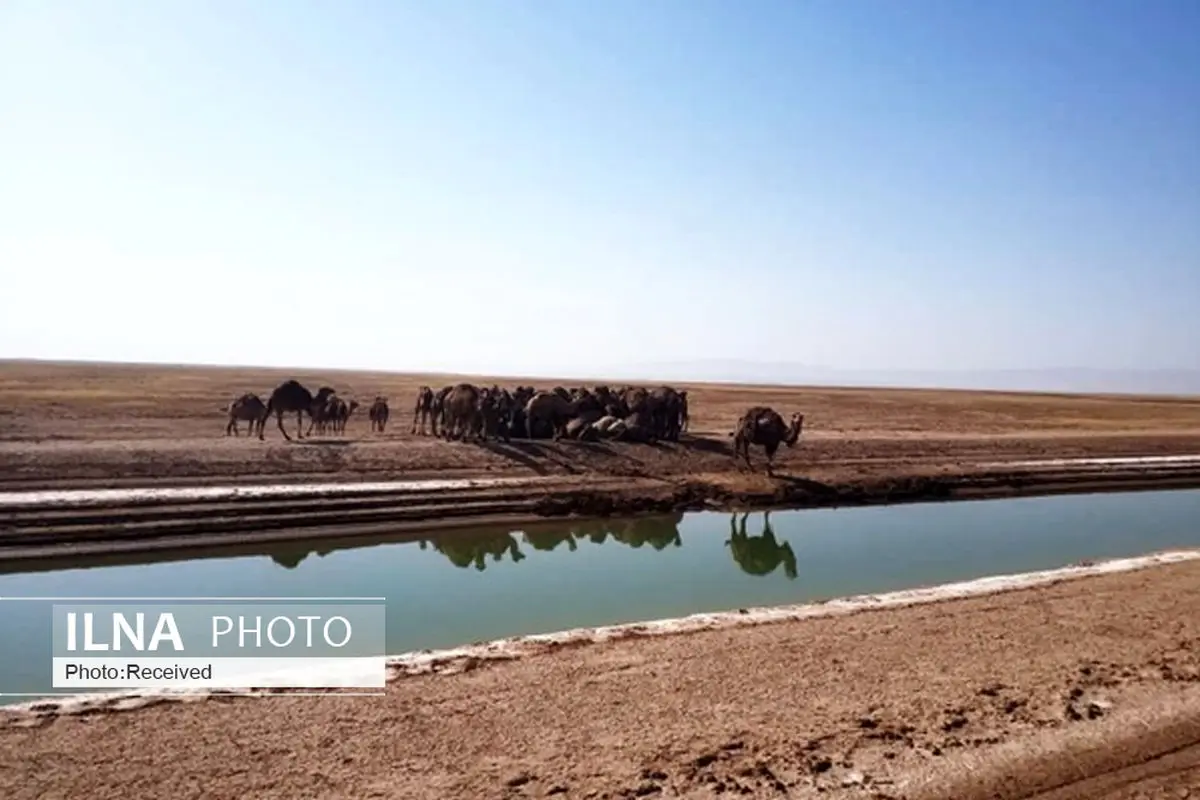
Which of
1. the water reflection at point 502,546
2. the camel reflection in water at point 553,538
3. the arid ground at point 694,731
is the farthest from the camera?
the camel reflection in water at point 553,538

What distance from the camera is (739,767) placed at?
7297 mm

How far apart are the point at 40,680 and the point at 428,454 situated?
14766 mm

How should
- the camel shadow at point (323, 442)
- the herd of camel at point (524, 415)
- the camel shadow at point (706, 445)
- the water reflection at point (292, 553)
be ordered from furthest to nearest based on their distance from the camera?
1. the camel shadow at point (706, 445)
2. the herd of camel at point (524, 415)
3. the camel shadow at point (323, 442)
4. the water reflection at point (292, 553)

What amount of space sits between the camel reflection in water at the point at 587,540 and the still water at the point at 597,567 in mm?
48

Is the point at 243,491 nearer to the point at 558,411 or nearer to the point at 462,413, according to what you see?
the point at 462,413

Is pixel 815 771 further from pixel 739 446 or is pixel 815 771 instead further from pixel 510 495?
pixel 739 446

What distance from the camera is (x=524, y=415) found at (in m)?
28.3

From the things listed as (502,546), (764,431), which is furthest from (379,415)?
(502,546)

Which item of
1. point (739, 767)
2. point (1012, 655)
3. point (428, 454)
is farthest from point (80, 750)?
point (428, 454)

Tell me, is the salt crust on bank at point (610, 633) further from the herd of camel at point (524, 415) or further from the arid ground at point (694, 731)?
the herd of camel at point (524, 415)

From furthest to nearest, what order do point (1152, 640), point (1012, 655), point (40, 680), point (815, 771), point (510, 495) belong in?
1. point (510, 495)
2. point (1152, 640)
3. point (1012, 655)
4. point (40, 680)
5. point (815, 771)

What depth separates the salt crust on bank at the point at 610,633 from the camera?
27.4ft

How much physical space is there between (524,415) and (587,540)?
1048 cm

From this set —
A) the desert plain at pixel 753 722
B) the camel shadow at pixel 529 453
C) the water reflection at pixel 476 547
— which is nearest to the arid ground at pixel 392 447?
the camel shadow at pixel 529 453
